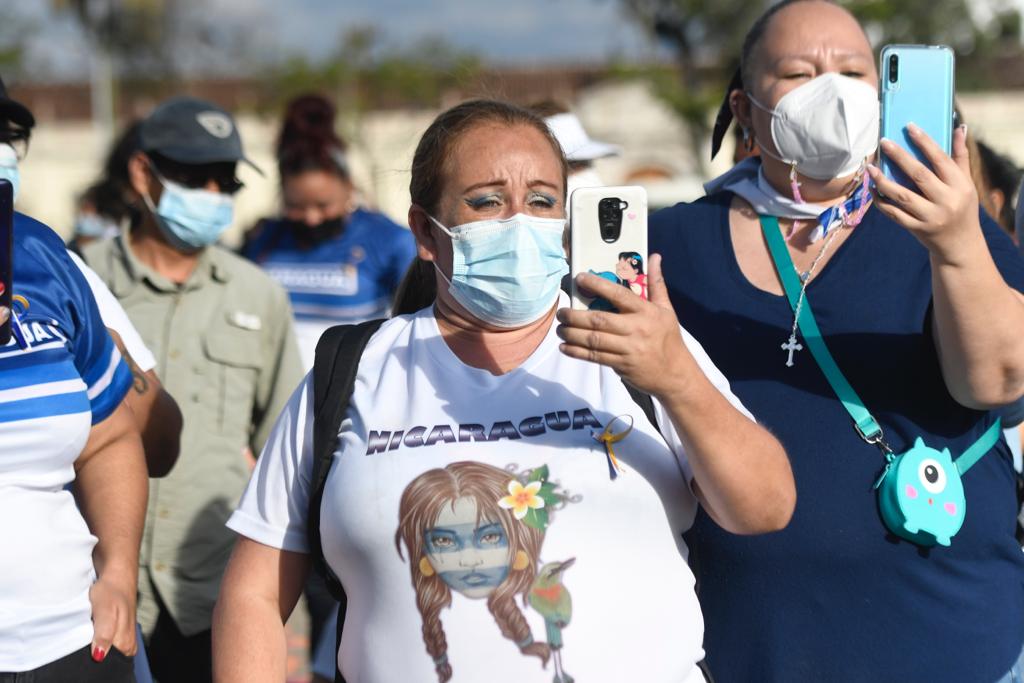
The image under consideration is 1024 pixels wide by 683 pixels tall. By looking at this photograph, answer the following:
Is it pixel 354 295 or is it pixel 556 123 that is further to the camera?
pixel 354 295

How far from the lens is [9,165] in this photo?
288 centimetres

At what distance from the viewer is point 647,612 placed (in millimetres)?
2387

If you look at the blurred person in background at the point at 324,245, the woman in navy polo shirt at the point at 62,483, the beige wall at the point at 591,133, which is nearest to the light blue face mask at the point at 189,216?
the blurred person in background at the point at 324,245

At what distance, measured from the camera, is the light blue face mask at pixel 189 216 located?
4.46 m

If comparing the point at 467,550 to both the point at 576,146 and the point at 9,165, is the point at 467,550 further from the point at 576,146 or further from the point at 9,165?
the point at 576,146

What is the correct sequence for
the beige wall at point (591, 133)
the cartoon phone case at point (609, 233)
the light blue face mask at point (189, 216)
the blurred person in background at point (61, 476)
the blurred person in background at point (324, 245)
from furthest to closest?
the beige wall at point (591, 133), the blurred person in background at point (324, 245), the light blue face mask at point (189, 216), the blurred person in background at point (61, 476), the cartoon phone case at point (609, 233)

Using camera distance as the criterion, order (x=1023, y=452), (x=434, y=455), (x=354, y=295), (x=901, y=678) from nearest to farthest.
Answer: (x=434, y=455) < (x=901, y=678) < (x=1023, y=452) < (x=354, y=295)

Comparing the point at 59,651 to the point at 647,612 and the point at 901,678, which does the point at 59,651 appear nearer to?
the point at 647,612

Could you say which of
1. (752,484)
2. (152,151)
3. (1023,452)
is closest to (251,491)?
(752,484)

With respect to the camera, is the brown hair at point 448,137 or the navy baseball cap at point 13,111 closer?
the brown hair at point 448,137

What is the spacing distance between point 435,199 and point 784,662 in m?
1.27

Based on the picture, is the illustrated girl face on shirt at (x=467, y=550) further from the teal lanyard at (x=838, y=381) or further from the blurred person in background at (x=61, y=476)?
the teal lanyard at (x=838, y=381)

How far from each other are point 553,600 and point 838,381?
955mm

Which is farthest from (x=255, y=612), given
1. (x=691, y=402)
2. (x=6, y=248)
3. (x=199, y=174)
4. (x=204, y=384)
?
(x=199, y=174)
